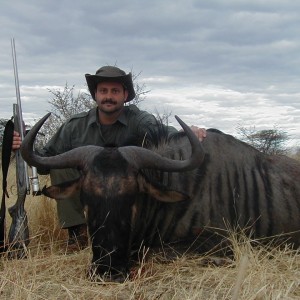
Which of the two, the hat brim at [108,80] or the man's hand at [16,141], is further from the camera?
the hat brim at [108,80]

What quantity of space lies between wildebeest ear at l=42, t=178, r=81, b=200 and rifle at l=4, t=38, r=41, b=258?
427 mm

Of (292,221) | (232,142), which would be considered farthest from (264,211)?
(232,142)

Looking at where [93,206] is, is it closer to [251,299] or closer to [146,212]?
[146,212]

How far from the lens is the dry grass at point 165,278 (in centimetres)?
265

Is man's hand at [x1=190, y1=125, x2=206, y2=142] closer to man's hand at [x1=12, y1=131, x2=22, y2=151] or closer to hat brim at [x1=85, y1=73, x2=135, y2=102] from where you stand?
hat brim at [x1=85, y1=73, x2=135, y2=102]

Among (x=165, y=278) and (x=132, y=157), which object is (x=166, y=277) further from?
(x=132, y=157)

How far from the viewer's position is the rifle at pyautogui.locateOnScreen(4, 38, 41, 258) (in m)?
3.71

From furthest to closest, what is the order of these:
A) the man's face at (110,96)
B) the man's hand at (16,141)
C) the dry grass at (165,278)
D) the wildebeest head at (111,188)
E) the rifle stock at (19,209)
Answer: the man's face at (110,96), the man's hand at (16,141), the rifle stock at (19,209), the wildebeest head at (111,188), the dry grass at (165,278)

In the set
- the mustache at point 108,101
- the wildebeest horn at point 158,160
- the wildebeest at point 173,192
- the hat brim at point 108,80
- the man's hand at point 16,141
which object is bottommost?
the wildebeest at point 173,192

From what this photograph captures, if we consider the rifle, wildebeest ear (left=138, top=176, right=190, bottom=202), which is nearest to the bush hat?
the rifle

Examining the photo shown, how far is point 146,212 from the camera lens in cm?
355

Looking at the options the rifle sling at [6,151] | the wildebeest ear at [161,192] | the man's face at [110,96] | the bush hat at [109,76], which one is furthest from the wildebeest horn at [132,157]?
the bush hat at [109,76]

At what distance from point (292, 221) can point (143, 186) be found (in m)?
1.29

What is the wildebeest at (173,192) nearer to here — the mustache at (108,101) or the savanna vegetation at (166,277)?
the savanna vegetation at (166,277)
